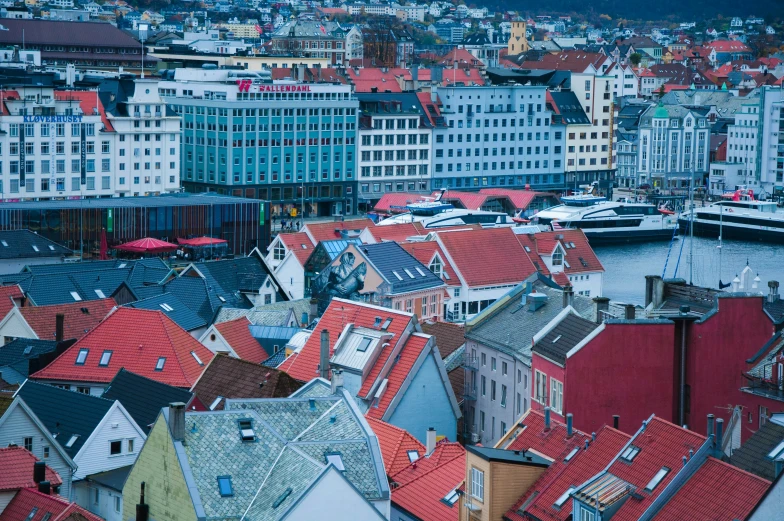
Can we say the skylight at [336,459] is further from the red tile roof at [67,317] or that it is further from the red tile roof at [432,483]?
the red tile roof at [67,317]

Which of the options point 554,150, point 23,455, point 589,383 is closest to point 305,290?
point 589,383

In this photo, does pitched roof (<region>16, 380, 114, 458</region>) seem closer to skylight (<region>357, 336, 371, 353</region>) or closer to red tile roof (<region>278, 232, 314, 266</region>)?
skylight (<region>357, 336, 371, 353</region>)

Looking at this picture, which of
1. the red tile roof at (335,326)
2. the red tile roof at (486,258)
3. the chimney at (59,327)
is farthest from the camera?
the red tile roof at (486,258)

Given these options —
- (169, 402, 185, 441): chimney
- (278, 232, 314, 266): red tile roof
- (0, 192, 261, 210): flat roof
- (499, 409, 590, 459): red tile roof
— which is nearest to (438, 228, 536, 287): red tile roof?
(278, 232, 314, 266): red tile roof

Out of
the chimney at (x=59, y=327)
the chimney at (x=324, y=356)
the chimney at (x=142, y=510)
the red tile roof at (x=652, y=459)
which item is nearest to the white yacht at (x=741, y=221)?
the chimney at (x=59, y=327)

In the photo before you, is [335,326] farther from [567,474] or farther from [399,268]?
[567,474]

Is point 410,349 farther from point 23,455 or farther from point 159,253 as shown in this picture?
point 159,253
